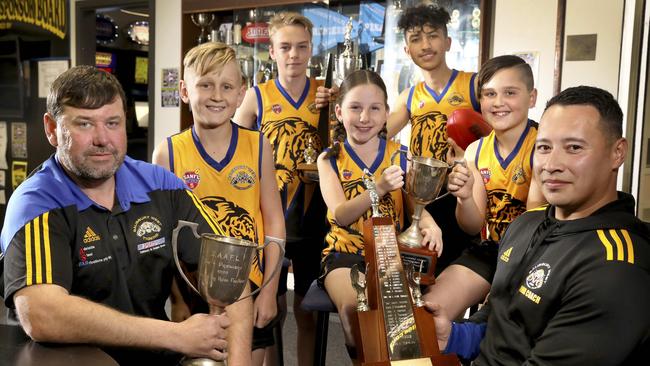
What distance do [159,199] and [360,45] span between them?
Answer: 3172 mm

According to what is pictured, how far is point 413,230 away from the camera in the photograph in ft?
6.66

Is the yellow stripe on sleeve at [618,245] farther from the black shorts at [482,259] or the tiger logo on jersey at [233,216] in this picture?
the tiger logo on jersey at [233,216]

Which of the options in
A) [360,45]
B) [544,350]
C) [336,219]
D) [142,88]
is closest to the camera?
[544,350]

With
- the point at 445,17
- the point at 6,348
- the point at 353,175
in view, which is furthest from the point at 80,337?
the point at 445,17

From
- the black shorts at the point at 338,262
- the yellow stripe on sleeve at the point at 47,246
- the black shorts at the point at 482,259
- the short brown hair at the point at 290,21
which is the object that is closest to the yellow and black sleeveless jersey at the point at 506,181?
the black shorts at the point at 482,259

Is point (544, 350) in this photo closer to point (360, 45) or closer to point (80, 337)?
point (80, 337)

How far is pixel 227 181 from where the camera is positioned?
2.24 meters

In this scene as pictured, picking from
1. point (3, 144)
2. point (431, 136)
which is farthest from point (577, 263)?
point (3, 144)

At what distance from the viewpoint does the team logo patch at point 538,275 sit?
1.44 meters

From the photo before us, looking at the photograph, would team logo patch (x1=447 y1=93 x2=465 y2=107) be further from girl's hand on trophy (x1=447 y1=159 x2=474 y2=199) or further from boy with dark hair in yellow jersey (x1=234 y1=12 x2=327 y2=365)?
girl's hand on trophy (x1=447 y1=159 x2=474 y2=199)

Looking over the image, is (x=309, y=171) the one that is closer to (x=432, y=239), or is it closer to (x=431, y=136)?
(x=431, y=136)

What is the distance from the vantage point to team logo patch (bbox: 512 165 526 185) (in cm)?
221

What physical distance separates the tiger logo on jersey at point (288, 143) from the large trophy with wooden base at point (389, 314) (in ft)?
3.69

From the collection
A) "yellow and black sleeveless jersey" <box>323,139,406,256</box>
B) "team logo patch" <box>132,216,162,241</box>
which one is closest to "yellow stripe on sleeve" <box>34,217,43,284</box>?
"team logo patch" <box>132,216,162,241</box>
